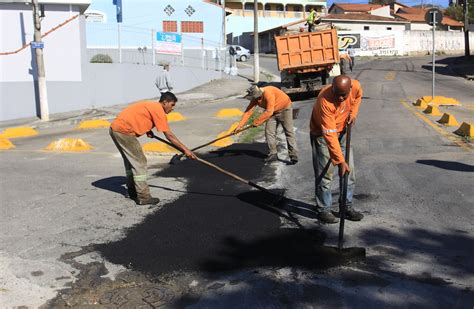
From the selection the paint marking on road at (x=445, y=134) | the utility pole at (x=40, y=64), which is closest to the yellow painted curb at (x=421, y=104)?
the paint marking on road at (x=445, y=134)

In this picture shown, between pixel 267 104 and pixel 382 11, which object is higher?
pixel 382 11

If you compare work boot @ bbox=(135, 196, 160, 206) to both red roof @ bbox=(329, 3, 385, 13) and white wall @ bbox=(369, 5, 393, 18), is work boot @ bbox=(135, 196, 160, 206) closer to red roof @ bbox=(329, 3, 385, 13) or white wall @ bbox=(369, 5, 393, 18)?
white wall @ bbox=(369, 5, 393, 18)

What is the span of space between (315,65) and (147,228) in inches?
561

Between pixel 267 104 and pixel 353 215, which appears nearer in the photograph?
pixel 353 215

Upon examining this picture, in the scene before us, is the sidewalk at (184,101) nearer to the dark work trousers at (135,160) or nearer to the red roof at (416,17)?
the dark work trousers at (135,160)

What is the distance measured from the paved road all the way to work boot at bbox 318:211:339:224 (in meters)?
0.09

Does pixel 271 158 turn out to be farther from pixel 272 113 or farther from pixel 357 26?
pixel 357 26

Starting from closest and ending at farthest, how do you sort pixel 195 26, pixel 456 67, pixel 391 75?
pixel 391 75
pixel 456 67
pixel 195 26

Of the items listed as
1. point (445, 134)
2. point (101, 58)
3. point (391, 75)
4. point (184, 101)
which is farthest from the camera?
point (391, 75)

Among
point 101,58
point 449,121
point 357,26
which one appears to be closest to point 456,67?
point 357,26

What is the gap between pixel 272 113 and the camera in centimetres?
857

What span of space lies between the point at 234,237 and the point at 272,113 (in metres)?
3.59

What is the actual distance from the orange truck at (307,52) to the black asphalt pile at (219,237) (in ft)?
40.3

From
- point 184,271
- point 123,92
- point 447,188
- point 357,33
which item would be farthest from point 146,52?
point 357,33
